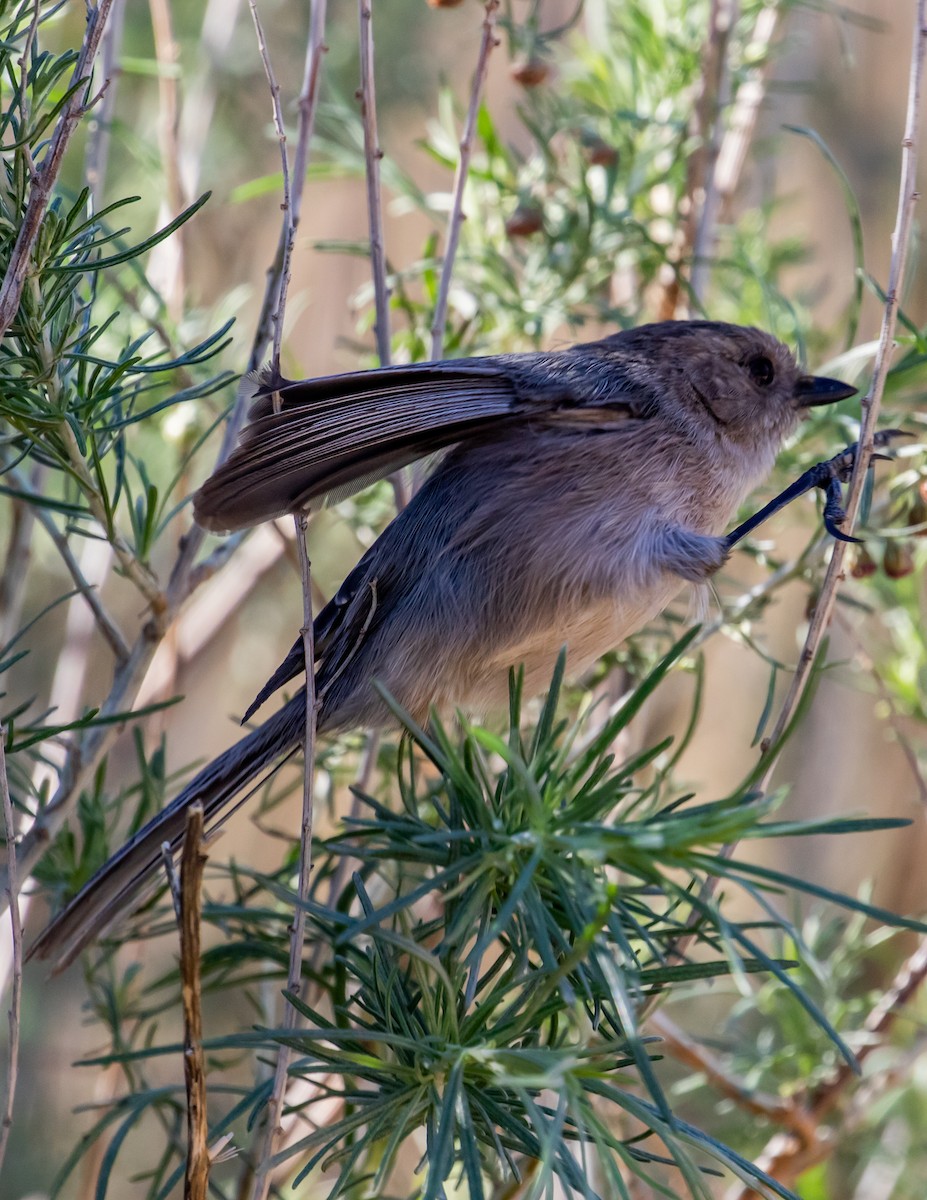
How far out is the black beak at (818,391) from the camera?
1999mm

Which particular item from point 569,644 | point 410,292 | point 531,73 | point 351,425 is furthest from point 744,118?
point 410,292

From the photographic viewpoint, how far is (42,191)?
1.11 m

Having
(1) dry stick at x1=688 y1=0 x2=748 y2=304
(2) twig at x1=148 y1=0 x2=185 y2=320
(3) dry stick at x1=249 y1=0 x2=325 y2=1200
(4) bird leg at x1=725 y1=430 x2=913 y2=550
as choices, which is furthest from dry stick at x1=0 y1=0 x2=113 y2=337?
(1) dry stick at x1=688 y1=0 x2=748 y2=304

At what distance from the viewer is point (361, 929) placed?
103 cm

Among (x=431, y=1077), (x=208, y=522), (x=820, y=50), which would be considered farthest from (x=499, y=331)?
(x=820, y=50)

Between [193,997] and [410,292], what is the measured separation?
3.36 metres

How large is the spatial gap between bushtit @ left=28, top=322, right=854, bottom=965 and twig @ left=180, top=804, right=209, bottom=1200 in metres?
0.50

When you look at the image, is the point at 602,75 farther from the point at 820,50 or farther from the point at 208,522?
the point at 820,50

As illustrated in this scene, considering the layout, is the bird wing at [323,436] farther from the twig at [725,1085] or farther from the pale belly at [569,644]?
the twig at [725,1085]

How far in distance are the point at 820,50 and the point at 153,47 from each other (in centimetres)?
250

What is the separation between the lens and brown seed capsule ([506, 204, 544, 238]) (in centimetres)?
211

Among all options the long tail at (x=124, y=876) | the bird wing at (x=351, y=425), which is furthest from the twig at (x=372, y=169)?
the long tail at (x=124, y=876)

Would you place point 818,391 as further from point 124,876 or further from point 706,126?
point 124,876

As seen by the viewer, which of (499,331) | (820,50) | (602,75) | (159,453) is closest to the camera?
(499,331)
